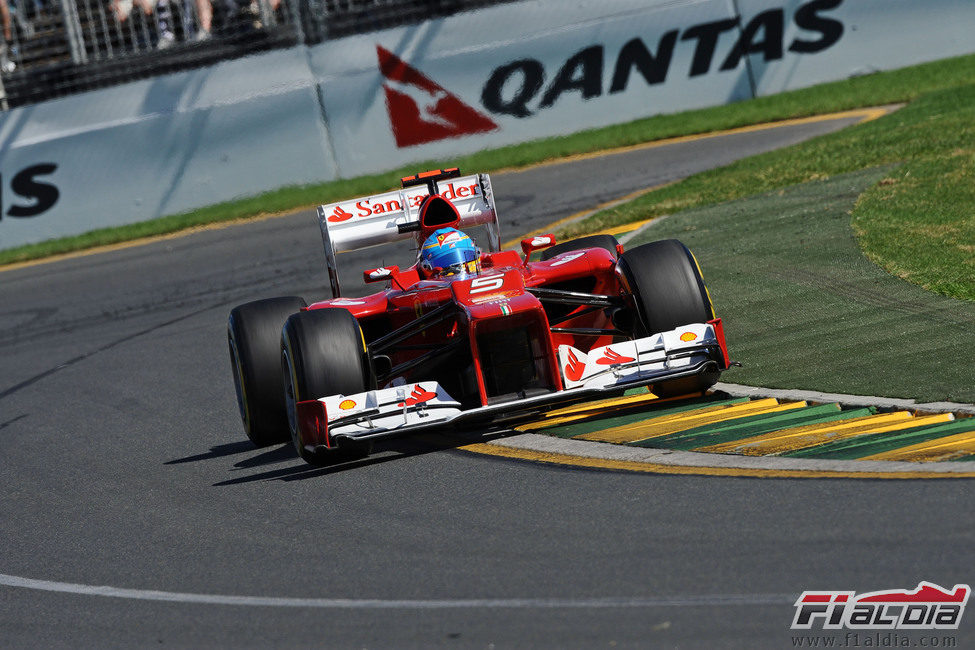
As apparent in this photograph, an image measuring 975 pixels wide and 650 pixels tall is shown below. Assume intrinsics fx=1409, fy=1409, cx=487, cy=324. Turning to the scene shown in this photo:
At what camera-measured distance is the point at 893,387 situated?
7438 mm

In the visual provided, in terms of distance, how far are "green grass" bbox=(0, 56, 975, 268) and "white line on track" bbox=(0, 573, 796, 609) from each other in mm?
13545

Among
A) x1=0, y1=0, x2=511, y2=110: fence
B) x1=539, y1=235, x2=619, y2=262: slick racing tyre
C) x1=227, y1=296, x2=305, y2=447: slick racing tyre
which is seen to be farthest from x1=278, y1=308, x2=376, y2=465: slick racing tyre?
x1=0, y1=0, x2=511, y2=110: fence

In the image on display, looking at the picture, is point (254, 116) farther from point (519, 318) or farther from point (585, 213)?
point (519, 318)

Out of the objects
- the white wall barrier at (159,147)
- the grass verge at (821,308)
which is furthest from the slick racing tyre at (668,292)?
the white wall barrier at (159,147)

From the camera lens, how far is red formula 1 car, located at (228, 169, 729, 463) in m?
7.52

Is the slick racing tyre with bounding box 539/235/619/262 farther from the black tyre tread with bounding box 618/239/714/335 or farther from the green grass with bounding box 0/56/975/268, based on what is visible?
the green grass with bounding box 0/56/975/268

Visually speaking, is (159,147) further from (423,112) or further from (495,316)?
(495,316)

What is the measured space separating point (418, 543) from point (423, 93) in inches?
605

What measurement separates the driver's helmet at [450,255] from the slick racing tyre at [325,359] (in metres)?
1.24

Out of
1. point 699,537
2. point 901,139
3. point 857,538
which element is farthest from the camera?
point 901,139

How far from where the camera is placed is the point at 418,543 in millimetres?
6133

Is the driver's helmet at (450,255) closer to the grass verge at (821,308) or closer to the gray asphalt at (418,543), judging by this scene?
the gray asphalt at (418,543)

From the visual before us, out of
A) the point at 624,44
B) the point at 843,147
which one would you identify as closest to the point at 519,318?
the point at 843,147

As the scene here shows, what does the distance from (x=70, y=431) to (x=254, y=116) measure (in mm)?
11136
